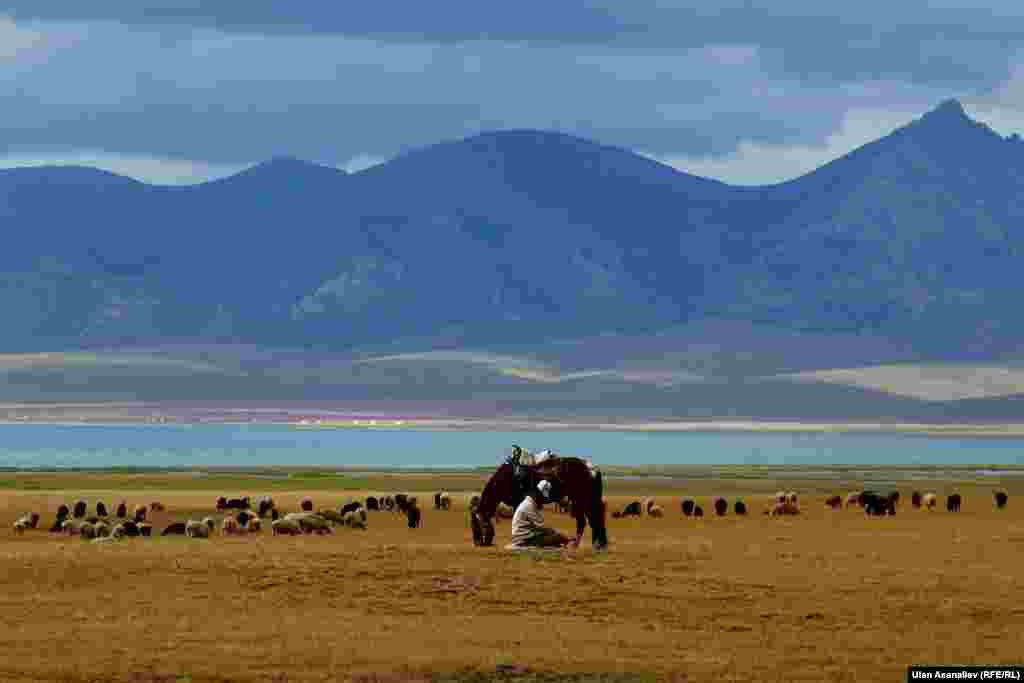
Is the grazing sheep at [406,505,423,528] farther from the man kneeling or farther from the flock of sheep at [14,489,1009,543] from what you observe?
Result: the man kneeling

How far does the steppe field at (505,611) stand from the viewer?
2495cm

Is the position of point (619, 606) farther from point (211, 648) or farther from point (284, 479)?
point (284, 479)

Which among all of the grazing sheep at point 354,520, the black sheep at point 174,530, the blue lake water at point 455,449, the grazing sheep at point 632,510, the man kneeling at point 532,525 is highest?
the blue lake water at point 455,449

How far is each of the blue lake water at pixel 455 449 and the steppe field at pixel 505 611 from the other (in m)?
78.9

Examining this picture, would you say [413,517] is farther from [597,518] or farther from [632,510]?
[597,518]

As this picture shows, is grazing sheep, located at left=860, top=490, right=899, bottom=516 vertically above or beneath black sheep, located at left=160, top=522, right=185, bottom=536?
above

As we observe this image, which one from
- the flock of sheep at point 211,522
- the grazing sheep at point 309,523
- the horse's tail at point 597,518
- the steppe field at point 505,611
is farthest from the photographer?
the grazing sheep at point 309,523

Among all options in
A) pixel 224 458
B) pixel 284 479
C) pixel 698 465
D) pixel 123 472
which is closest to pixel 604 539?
pixel 284 479

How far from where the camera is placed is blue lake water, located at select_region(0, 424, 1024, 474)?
12244cm

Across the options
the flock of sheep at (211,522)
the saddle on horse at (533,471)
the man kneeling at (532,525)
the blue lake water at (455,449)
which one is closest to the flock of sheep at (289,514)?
the flock of sheep at (211,522)

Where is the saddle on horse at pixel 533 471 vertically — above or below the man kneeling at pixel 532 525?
above

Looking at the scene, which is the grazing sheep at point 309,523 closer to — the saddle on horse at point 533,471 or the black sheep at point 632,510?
the saddle on horse at point 533,471

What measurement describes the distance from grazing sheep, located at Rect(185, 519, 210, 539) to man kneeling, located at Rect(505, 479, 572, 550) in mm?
14126

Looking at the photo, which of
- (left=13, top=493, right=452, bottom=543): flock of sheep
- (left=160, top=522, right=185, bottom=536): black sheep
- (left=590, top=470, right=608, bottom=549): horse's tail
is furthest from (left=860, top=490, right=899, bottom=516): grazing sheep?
(left=590, top=470, right=608, bottom=549): horse's tail
